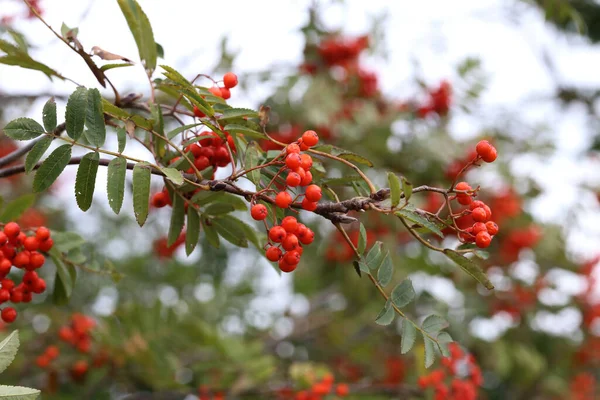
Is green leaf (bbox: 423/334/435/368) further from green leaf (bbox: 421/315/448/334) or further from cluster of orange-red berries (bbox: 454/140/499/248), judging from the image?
cluster of orange-red berries (bbox: 454/140/499/248)

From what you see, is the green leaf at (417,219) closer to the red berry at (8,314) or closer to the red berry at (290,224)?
the red berry at (290,224)

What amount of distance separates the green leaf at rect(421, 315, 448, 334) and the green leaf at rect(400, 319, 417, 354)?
0.05m

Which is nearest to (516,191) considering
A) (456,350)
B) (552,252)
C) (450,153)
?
(552,252)

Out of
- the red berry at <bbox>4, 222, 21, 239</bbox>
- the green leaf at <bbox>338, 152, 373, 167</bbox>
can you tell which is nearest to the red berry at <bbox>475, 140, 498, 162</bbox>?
the green leaf at <bbox>338, 152, 373, 167</bbox>

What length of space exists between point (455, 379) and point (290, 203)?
5.90 feet

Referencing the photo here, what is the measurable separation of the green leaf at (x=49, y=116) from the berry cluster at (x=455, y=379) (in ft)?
6.09

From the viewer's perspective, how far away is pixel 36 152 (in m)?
1.25

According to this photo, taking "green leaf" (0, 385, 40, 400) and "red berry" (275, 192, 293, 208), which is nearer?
"green leaf" (0, 385, 40, 400)

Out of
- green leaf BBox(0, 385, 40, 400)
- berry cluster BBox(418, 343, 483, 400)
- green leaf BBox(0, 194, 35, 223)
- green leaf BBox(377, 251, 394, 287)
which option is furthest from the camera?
berry cluster BBox(418, 343, 483, 400)

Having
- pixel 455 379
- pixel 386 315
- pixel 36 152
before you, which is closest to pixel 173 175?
pixel 36 152

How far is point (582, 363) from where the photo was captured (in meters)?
5.26

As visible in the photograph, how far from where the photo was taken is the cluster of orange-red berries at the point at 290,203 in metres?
1.17

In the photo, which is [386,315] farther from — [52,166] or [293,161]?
[52,166]

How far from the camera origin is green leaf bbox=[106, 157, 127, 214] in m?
1.24
